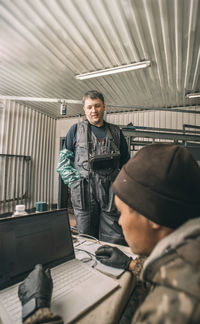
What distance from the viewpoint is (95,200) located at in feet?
6.30

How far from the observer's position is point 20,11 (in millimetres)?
2609

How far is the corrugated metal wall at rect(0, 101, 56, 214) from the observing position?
5.48 metres

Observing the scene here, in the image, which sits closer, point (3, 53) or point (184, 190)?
point (184, 190)

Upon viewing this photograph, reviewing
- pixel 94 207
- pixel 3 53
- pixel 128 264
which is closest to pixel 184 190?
pixel 128 264

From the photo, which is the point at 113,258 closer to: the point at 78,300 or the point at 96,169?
the point at 78,300

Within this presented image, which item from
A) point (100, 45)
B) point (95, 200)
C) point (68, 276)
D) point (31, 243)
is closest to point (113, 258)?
point (68, 276)

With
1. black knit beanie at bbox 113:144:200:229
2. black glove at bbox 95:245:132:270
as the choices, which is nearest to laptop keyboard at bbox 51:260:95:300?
black glove at bbox 95:245:132:270

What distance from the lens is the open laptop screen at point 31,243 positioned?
2.80 ft

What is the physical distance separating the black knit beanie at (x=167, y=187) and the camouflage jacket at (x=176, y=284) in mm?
96

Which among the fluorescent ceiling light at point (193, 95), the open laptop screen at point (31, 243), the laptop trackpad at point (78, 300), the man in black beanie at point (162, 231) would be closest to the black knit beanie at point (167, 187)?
the man in black beanie at point (162, 231)

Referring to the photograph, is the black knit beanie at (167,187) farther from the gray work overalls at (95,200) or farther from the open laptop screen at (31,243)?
the gray work overalls at (95,200)

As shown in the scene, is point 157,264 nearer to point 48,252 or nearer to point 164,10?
point 48,252

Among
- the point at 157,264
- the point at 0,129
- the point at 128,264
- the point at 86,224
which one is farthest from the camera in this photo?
the point at 0,129

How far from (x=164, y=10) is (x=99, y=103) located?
5.13 ft
